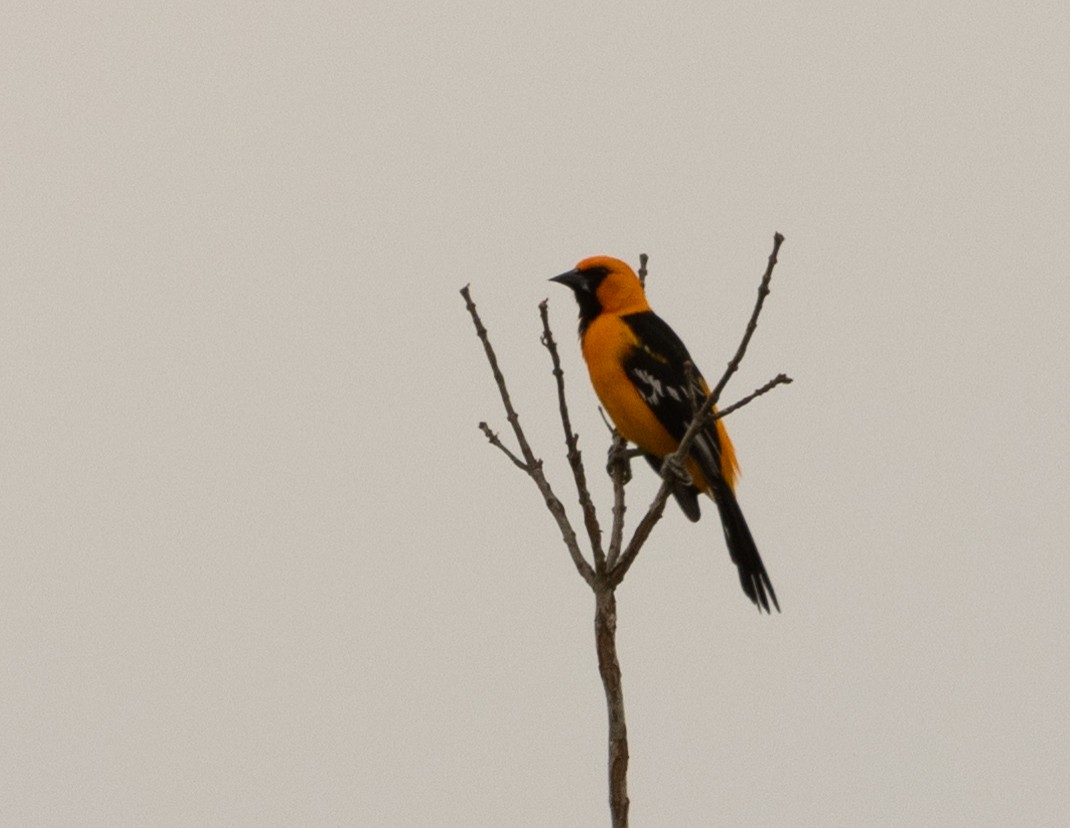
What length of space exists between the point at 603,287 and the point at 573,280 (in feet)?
0.56

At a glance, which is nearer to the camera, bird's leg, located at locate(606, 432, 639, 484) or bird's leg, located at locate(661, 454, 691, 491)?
bird's leg, located at locate(661, 454, 691, 491)

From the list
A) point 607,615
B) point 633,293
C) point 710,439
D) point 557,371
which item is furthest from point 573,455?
point 633,293

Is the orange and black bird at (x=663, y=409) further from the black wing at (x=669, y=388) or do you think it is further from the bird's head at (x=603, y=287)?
the bird's head at (x=603, y=287)

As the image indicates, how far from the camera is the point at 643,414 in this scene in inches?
273

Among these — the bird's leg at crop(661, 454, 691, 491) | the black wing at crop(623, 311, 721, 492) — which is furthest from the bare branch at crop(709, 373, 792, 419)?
the black wing at crop(623, 311, 721, 492)

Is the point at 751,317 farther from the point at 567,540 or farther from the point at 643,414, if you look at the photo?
the point at 643,414

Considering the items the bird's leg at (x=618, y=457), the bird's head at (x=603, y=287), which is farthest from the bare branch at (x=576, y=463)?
the bird's head at (x=603, y=287)

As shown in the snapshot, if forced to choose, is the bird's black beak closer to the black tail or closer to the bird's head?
the bird's head

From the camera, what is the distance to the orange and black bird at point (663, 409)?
6.75 metres

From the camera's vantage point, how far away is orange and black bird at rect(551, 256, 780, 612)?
675 cm

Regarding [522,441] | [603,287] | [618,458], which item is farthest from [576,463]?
[603,287]

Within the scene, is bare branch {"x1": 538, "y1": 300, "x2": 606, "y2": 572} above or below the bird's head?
below

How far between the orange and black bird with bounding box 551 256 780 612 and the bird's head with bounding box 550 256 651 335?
124 mm

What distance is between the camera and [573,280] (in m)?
7.66
